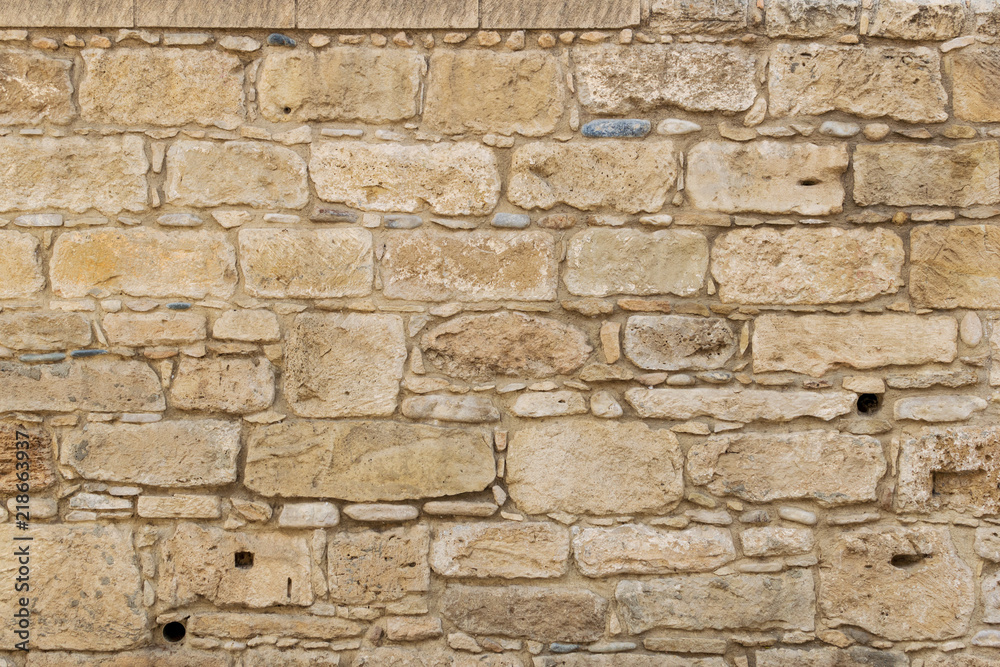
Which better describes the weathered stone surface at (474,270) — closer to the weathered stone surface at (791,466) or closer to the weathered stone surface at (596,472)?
the weathered stone surface at (596,472)

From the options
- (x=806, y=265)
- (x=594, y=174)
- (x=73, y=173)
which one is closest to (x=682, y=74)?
(x=594, y=174)

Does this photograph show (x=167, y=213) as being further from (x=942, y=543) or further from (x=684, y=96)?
(x=942, y=543)

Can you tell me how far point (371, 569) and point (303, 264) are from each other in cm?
102

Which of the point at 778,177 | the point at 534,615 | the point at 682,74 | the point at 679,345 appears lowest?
the point at 534,615

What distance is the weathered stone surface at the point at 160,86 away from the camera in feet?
7.34

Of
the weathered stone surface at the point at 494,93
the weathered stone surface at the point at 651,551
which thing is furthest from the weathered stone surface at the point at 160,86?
the weathered stone surface at the point at 651,551

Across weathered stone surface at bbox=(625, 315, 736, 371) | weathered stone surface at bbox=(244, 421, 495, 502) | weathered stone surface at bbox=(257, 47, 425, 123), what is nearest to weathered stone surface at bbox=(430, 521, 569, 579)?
weathered stone surface at bbox=(244, 421, 495, 502)

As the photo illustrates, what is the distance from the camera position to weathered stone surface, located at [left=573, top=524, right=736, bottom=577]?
2.19m

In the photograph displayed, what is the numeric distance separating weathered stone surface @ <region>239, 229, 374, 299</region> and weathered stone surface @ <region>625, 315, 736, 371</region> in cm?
92

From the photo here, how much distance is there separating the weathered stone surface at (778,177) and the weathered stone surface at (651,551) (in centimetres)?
110

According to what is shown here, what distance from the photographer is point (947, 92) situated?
2240mm

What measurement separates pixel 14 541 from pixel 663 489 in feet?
Answer: 6.96

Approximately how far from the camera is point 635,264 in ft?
7.35

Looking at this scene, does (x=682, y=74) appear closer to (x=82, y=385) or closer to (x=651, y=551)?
(x=651, y=551)
